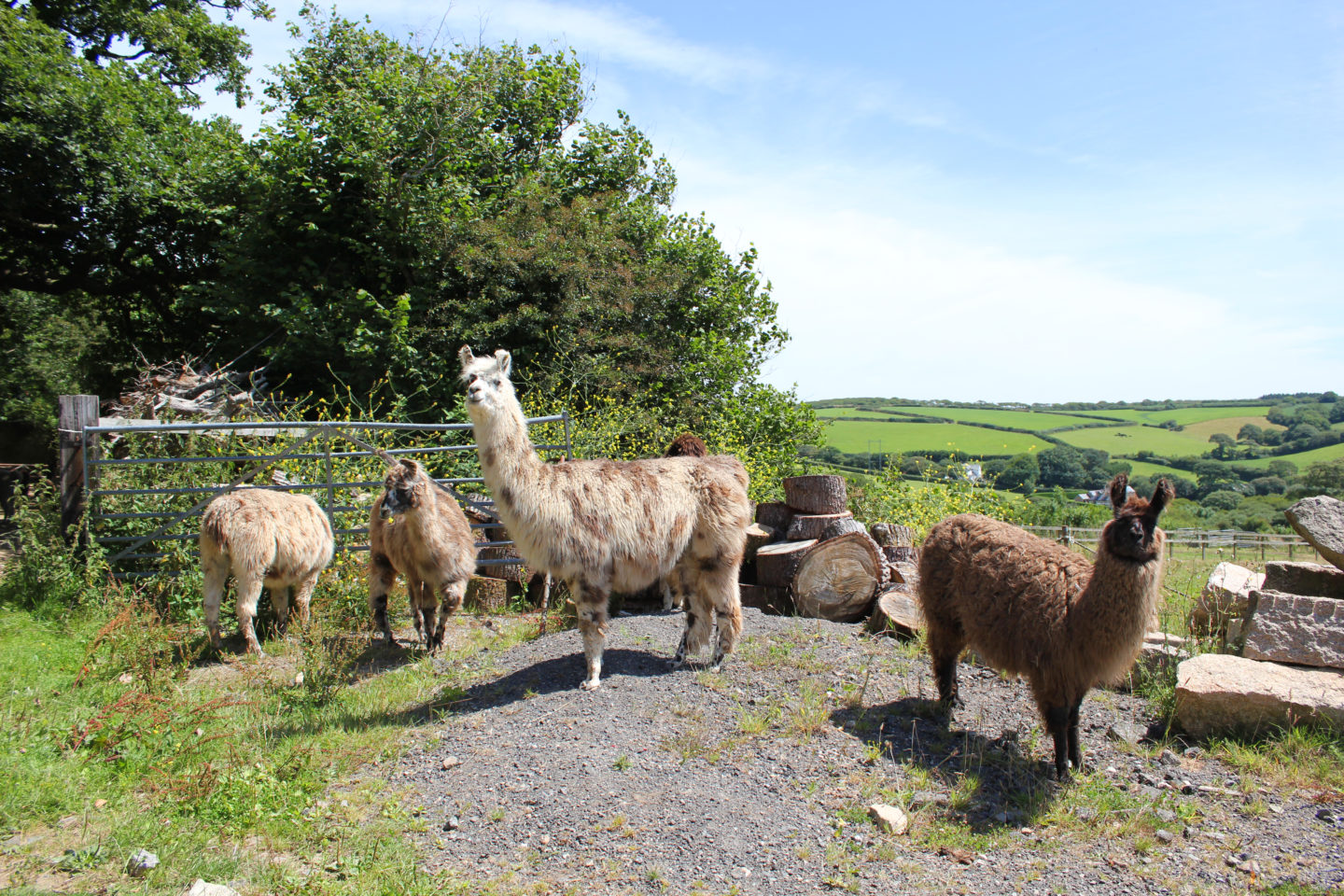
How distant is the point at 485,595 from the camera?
893 centimetres

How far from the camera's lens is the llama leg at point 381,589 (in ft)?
24.6

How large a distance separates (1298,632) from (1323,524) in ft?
4.13

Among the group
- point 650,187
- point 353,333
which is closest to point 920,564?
point 353,333

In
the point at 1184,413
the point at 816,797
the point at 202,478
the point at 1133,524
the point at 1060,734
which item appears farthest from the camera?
the point at 1184,413

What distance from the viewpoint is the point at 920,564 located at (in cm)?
584

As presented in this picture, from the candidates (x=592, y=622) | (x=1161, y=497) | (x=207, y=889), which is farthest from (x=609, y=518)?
(x=1161, y=497)

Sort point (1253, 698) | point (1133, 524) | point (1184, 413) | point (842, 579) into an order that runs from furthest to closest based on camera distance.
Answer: point (1184, 413)
point (842, 579)
point (1253, 698)
point (1133, 524)

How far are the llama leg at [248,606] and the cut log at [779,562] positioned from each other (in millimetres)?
5138

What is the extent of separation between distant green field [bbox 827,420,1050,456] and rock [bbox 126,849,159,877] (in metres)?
19.3

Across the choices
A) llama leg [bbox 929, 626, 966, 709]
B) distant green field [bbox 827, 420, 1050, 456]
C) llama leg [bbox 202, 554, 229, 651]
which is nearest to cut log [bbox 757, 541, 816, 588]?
llama leg [bbox 929, 626, 966, 709]

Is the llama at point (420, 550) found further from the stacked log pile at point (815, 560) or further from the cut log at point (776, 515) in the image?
the cut log at point (776, 515)

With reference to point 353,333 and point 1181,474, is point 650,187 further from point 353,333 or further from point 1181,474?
point 1181,474

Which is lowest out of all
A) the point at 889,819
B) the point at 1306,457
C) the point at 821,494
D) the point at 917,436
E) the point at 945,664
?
the point at 889,819

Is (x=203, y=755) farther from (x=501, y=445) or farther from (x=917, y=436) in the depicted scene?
(x=917, y=436)
